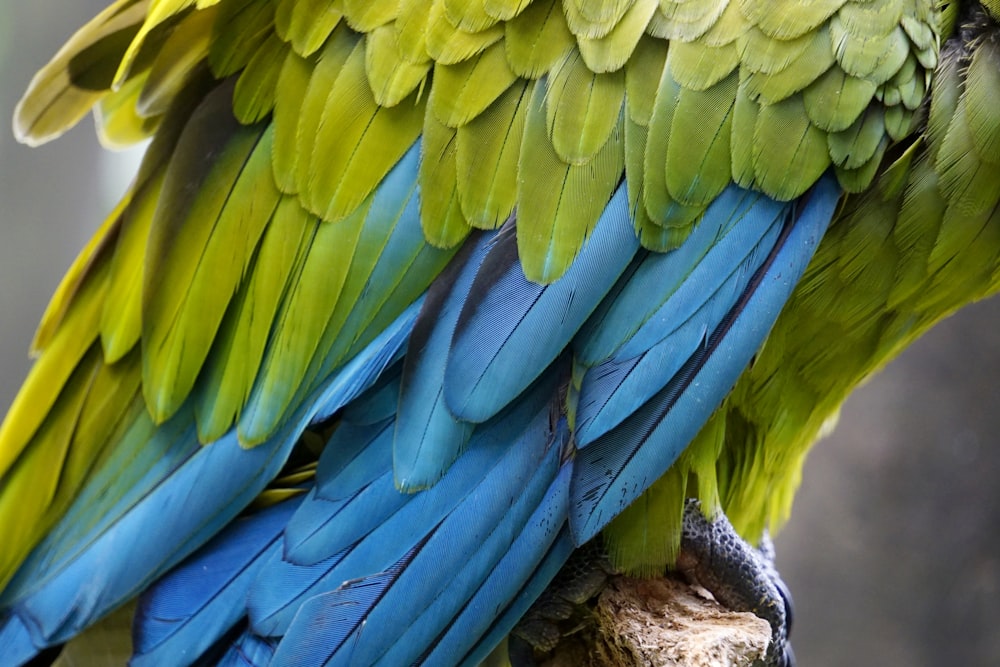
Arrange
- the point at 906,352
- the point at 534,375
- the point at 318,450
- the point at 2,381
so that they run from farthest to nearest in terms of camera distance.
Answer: the point at 906,352 < the point at 2,381 < the point at 318,450 < the point at 534,375

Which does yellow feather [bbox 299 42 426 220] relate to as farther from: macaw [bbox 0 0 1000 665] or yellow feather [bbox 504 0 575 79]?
yellow feather [bbox 504 0 575 79]

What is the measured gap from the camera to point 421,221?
968 mm

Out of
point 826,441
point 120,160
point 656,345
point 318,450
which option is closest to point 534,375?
point 656,345

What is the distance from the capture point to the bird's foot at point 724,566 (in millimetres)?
1090

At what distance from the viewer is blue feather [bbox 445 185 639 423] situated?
93 centimetres

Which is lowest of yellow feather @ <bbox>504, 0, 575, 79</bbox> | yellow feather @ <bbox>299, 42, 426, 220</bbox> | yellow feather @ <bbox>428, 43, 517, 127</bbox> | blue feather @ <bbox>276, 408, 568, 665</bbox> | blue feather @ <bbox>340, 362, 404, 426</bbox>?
blue feather @ <bbox>276, 408, 568, 665</bbox>

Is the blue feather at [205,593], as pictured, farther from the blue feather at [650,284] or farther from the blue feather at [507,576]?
the blue feather at [650,284]

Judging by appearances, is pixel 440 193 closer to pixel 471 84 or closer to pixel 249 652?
pixel 471 84

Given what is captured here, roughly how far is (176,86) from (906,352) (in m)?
1.60

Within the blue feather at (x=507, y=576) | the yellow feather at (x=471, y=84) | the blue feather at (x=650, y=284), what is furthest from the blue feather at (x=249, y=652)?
the yellow feather at (x=471, y=84)

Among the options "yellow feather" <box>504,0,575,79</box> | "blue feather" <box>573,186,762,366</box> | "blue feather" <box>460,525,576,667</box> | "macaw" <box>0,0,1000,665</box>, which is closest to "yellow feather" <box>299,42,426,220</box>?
"macaw" <box>0,0,1000,665</box>

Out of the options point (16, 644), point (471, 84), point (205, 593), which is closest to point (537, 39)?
point (471, 84)

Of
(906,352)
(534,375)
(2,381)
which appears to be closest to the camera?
(534,375)

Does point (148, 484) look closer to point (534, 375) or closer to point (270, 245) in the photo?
point (270, 245)
